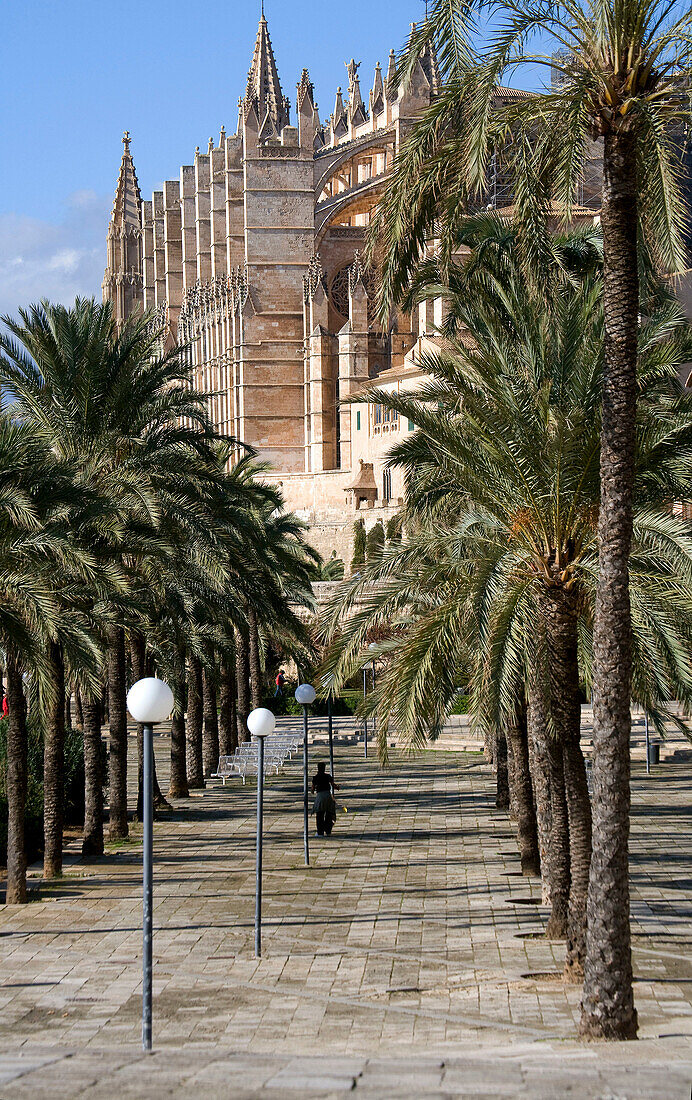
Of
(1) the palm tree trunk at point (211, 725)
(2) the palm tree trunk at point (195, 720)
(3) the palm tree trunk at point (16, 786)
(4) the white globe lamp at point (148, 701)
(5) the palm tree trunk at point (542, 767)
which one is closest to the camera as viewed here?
(4) the white globe lamp at point (148, 701)

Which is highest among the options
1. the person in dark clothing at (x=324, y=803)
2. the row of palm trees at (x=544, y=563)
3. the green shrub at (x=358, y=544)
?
the green shrub at (x=358, y=544)

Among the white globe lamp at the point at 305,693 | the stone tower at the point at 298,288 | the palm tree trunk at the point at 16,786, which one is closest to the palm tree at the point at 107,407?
the palm tree trunk at the point at 16,786

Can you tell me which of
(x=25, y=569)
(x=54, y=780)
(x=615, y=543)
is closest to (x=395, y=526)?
(x=54, y=780)

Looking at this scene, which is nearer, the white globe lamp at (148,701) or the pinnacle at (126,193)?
the white globe lamp at (148,701)

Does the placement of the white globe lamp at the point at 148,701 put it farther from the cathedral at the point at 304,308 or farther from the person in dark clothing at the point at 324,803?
the cathedral at the point at 304,308

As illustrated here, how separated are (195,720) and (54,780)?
7.89m

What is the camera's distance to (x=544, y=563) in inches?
397

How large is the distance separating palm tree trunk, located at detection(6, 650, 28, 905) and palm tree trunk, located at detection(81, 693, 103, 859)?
6.32 ft

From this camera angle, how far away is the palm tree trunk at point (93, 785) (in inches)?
616

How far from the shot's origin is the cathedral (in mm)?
52375

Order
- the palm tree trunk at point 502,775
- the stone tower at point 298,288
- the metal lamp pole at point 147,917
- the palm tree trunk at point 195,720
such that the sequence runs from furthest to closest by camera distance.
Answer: the stone tower at point 298,288, the palm tree trunk at point 195,720, the palm tree trunk at point 502,775, the metal lamp pole at point 147,917

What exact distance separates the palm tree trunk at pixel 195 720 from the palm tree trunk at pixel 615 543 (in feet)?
43.1

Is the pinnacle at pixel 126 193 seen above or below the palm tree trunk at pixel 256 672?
above

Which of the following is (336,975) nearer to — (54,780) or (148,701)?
(148,701)
